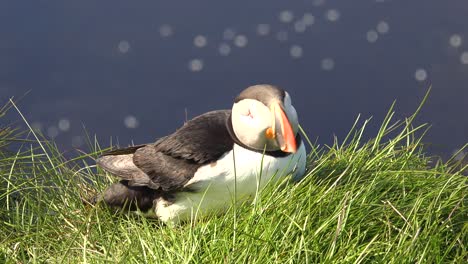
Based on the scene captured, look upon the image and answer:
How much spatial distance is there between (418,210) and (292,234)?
0.74 m

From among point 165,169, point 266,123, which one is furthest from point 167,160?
point 266,123

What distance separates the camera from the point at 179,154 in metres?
4.09

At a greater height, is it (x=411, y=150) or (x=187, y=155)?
(x=187, y=155)

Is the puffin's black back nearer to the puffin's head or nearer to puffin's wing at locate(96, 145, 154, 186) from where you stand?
puffin's wing at locate(96, 145, 154, 186)

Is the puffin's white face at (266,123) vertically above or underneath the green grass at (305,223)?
above

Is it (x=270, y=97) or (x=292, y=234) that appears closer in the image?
(x=292, y=234)

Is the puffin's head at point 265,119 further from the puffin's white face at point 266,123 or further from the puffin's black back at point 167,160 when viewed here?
the puffin's black back at point 167,160

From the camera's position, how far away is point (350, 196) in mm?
3598

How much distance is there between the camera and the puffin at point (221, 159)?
3.87 m

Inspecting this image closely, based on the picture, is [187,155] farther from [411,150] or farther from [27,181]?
[411,150]

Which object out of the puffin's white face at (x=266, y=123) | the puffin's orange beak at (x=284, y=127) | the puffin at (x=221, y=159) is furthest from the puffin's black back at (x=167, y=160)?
the puffin's orange beak at (x=284, y=127)

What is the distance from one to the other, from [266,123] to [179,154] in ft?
1.62

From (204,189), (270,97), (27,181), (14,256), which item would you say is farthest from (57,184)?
(270,97)

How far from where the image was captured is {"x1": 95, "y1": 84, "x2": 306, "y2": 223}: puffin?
3871 millimetres
